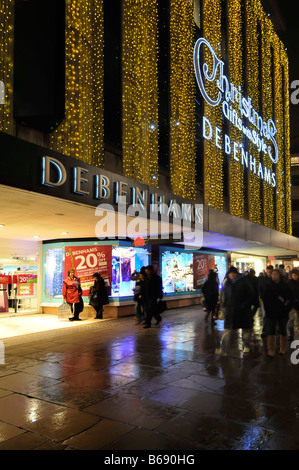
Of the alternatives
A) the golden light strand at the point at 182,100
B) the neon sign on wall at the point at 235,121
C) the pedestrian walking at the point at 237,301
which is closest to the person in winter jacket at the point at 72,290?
the golden light strand at the point at 182,100

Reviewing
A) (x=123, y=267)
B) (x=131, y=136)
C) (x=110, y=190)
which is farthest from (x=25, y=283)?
(x=110, y=190)

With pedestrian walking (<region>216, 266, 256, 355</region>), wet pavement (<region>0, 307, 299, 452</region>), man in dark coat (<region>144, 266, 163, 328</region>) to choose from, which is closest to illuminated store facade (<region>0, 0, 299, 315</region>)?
man in dark coat (<region>144, 266, 163, 328</region>)

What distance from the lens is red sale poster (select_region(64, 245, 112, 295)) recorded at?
13.7 m

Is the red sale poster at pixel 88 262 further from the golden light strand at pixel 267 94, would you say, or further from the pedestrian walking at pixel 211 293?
the golden light strand at pixel 267 94

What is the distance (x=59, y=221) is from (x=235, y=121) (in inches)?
564

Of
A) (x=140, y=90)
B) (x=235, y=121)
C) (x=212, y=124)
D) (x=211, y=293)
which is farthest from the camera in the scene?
(x=235, y=121)

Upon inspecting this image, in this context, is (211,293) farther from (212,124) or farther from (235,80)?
(235,80)

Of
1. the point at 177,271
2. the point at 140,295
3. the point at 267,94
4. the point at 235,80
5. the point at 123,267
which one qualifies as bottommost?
the point at 140,295

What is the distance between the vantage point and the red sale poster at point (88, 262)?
45.0 feet

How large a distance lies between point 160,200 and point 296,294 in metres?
4.50

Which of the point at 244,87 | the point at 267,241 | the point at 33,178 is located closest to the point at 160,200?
the point at 33,178

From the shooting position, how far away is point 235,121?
20.8 metres

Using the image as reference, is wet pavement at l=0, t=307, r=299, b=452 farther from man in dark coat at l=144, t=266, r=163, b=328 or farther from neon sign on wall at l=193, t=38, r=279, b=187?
neon sign on wall at l=193, t=38, r=279, b=187

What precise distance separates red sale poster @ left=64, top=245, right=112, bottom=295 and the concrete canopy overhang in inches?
22.0
